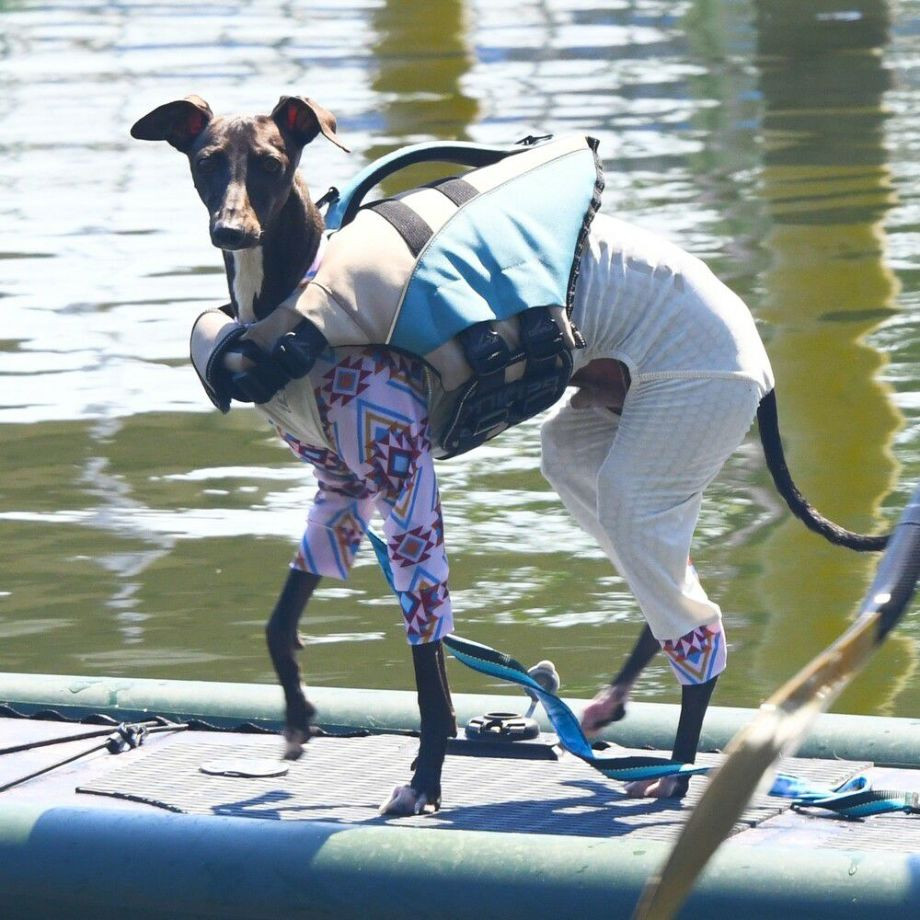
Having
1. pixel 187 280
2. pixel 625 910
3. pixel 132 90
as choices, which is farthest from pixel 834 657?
pixel 132 90

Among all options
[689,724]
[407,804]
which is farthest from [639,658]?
[407,804]

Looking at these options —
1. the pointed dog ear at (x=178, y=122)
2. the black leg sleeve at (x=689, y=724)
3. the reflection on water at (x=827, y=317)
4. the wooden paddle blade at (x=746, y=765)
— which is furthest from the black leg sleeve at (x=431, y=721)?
the reflection on water at (x=827, y=317)

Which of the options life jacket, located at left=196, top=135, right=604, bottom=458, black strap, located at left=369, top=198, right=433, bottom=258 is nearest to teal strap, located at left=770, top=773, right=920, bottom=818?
life jacket, located at left=196, top=135, right=604, bottom=458

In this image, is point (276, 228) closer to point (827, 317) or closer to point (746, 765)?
point (746, 765)

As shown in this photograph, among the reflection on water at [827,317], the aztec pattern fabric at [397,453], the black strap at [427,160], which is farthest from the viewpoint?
the reflection on water at [827,317]

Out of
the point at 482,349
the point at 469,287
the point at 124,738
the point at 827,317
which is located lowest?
the point at 827,317

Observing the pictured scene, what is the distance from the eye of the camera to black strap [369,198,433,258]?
4.50 m

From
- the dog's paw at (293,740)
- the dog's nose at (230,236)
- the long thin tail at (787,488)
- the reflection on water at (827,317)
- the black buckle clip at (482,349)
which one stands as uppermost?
the dog's nose at (230,236)

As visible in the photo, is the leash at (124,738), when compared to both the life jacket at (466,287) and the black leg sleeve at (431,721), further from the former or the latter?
the life jacket at (466,287)

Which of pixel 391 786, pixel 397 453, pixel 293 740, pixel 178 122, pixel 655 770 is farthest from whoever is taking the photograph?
pixel 293 740

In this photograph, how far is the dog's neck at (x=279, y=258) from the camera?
4.53 metres

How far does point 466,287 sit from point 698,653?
921 mm

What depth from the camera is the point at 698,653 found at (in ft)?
15.4

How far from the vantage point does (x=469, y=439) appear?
4.63 meters
